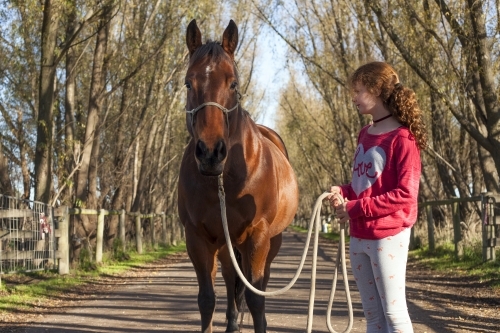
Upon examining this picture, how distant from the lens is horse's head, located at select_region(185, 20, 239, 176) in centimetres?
511

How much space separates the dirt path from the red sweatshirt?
335 cm

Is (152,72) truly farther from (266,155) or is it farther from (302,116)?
(302,116)

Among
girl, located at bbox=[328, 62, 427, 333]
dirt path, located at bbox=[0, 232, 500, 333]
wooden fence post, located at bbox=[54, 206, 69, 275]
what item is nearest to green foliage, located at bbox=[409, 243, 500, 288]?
dirt path, located at bbox=[0, 232, 500, 333]

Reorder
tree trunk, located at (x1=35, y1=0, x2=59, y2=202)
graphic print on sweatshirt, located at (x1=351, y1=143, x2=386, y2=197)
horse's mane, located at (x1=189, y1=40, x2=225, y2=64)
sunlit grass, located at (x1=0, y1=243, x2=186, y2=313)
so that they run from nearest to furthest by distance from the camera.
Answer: graphic print on sweatshirt, located at (x1=351, y1=143, x2=386, y2=197) → horse's mane, located at (x1=189, y1=40, x2=225, y2=64) → sunlit grass, located at (x1=0, y1=243, x2=186, y2=313) → tree trunk, located at (x1=35, y1=0, x2=59, y2=202)

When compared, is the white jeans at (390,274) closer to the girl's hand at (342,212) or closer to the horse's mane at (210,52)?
the girl's hand at (342,212)

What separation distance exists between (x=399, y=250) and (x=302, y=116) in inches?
1653

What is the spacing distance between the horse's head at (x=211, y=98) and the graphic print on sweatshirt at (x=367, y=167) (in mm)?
871

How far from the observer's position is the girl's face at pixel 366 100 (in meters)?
4.64

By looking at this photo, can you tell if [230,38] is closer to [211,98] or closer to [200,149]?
[211,98]

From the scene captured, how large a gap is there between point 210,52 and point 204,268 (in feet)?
5.35

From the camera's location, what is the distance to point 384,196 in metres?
4.48

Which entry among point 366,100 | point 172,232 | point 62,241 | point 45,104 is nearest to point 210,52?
point 366,100

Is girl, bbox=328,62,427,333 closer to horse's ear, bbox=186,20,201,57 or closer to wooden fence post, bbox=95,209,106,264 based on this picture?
horse's ear, bbox=186,20,201,57

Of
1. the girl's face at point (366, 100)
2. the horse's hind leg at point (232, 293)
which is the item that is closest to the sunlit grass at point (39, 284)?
the horse's hind leg at point (232, 293)
